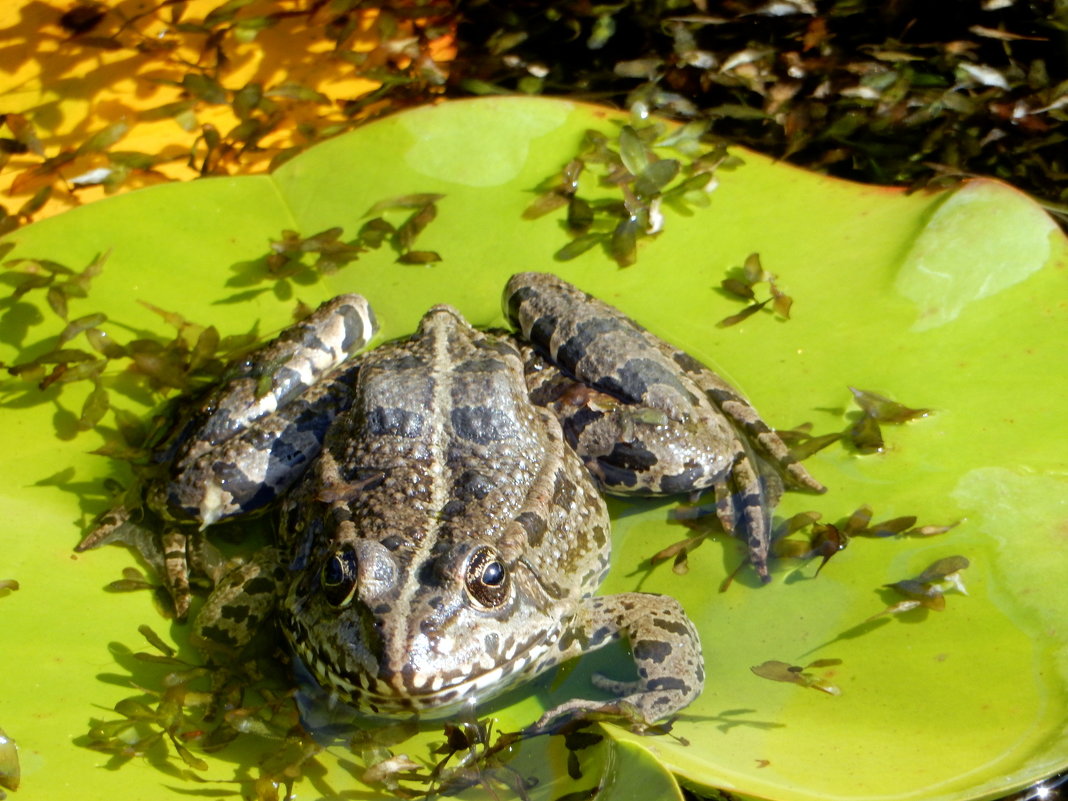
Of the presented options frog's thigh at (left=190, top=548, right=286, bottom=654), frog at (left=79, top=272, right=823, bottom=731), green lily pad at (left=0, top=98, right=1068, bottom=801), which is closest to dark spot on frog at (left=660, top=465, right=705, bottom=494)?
frog at (left=79, top=272, right=823, bottom=731)

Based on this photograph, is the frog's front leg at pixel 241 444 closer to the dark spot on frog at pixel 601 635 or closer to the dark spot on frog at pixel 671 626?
the dark spot on frog at pixel 601 635

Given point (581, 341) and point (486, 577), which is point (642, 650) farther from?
point (581, 341)


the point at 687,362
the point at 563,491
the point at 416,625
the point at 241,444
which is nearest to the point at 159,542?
the point at 241,444

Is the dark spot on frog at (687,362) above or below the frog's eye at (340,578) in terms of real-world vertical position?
below

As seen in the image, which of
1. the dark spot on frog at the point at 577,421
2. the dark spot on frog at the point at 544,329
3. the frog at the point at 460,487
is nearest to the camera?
the frog at the point at 460,487

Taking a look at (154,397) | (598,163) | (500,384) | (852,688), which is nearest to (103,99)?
(154,397)

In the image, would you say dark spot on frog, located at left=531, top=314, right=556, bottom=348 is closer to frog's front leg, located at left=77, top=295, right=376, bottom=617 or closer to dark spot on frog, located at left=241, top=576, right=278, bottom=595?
frog's front leg, located at left=77, top=295, right=376, bottom=617

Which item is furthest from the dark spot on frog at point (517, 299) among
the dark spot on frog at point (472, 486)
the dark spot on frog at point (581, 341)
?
the dark spot on frog at point (472, 486)
